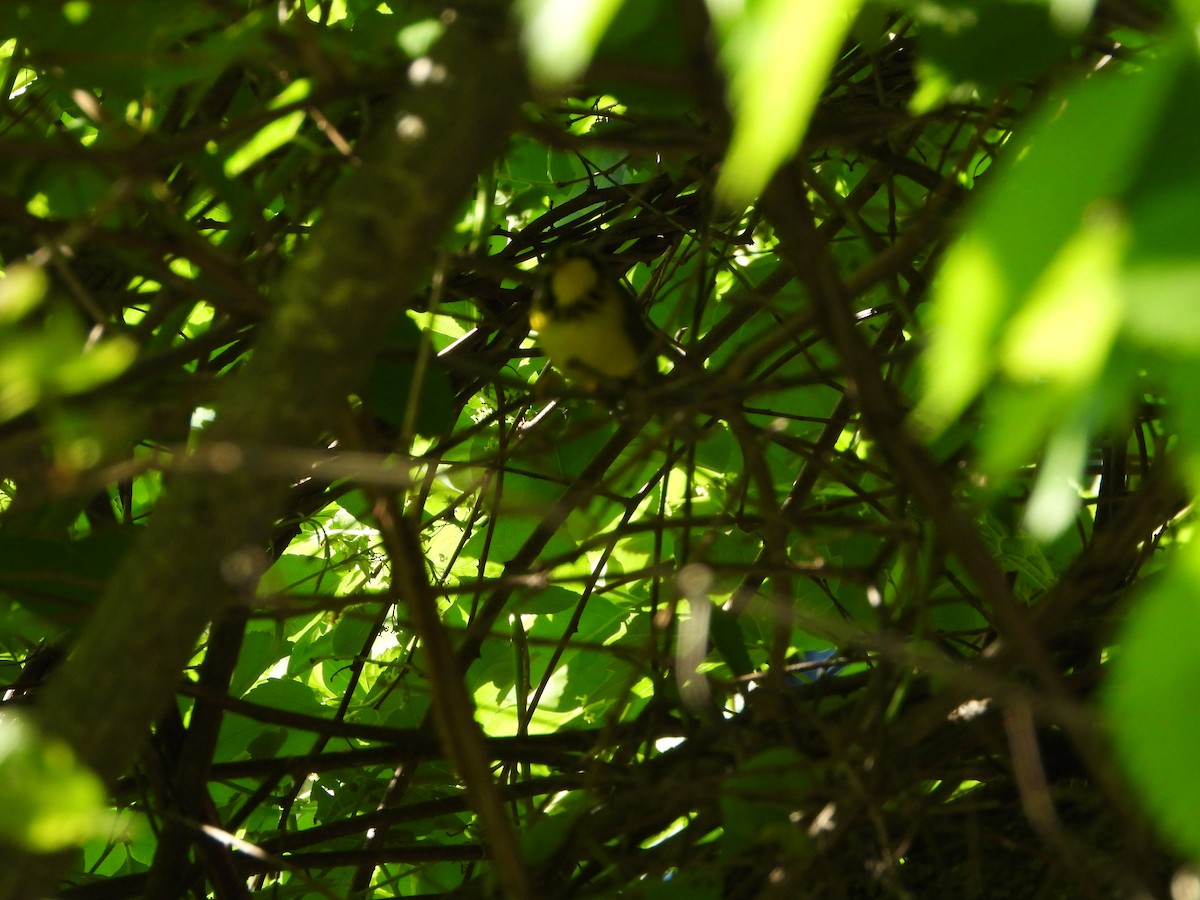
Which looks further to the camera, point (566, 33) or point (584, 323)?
point (584, 323)

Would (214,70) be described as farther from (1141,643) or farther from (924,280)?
(924,280)

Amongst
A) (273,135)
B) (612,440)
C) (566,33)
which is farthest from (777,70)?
(612,440)

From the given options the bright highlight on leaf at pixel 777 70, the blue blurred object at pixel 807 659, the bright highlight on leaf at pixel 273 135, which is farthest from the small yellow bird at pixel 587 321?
the bright highlight on leaf at pixel 777 70

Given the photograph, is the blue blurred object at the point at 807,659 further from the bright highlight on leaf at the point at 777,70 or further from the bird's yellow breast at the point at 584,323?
the bright highlight on leaf at the point at 777,70

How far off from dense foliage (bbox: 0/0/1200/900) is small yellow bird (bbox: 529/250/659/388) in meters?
0.05

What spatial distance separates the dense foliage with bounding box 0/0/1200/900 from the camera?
30cm

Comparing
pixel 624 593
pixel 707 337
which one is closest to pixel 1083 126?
pixel 707 337

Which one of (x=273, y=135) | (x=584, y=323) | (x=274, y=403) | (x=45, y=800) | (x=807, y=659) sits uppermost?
(x=584, y=323)

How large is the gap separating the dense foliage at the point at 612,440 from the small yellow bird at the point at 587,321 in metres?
0.05

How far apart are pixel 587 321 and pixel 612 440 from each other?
0.76 ft

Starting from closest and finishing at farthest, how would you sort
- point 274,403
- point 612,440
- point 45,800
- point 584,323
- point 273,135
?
1. point 45,800
2. point 274,403
3. point 273,135
4. point 612,440
5. point 584,323

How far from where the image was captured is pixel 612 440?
1.38 m

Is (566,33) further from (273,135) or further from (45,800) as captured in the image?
(273,135)

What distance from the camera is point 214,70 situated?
0.65 m
